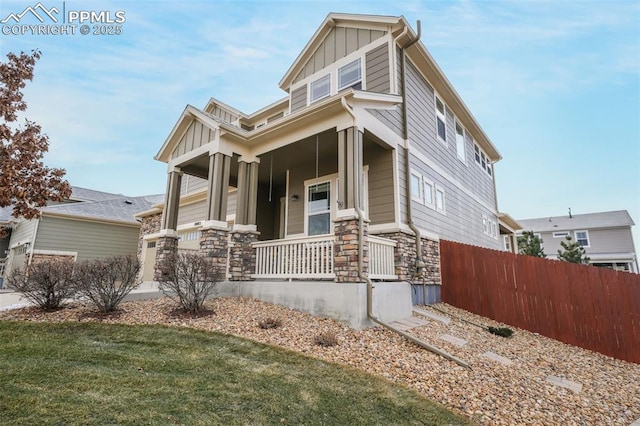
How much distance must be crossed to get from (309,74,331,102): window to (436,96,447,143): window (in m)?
4.10

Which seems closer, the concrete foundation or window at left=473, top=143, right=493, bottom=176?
the concrete foundation

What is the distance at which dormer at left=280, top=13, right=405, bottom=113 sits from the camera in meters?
9.04

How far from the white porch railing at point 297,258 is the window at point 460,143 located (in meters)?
8.74

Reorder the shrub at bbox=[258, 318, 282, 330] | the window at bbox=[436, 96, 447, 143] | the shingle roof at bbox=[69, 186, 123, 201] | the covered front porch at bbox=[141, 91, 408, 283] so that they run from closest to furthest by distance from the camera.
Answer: the shrub at bbox=[258, 318, 282, 330]
the covered front porch at bbox=[141, 91, 408, 283]
the window at bbox=[436, 96, 447, 143]
the shingle roof at bbox=[69, 186, 123, 201]

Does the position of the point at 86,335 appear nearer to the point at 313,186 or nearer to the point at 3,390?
the point at 3,390

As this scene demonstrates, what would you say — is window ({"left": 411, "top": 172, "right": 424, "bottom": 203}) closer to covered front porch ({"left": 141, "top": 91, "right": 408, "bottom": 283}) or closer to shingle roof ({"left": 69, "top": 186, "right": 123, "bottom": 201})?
covered front porch ({"left": 141, "top": 91, "right": 408, "bottom": 283})

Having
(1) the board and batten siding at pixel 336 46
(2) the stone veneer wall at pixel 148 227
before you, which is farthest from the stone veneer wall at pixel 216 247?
(2) the stone veneer wall at pixel 148 227

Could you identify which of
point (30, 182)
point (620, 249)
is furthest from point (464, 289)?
point (620, 249)

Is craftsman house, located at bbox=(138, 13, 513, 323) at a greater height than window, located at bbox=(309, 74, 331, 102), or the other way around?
window, located at bbox=(309, 74, 331, 102)

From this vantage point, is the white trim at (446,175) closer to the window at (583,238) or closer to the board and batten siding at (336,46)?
the board and batten siding at (336,46)

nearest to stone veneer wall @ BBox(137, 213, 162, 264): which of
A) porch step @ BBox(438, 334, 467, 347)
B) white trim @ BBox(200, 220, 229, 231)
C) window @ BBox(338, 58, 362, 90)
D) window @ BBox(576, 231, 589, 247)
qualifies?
white trim @ BBox(200, 220, 229, 231)

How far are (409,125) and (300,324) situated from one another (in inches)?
257

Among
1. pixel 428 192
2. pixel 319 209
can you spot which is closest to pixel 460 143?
pixel 428 192

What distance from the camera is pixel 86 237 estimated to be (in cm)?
1617
